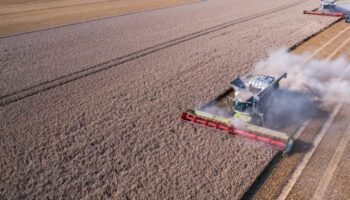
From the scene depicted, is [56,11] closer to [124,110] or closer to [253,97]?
[124,110]

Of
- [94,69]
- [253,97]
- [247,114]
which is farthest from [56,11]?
[247,114]

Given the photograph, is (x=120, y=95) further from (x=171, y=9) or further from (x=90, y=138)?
(x=171, y=9)

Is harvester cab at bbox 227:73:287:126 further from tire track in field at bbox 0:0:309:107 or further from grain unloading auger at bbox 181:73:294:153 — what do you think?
tire track in field at bbox 0:0:309:107

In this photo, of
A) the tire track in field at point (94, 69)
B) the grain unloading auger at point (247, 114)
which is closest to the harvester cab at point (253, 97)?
the grain unloading auger at point (247, 114)

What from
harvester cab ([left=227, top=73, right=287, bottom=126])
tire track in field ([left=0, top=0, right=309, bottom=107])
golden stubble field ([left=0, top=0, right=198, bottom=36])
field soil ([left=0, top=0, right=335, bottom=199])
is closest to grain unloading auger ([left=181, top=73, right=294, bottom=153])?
harvester cab ([left=227, top=73, right=287, bottom=126])

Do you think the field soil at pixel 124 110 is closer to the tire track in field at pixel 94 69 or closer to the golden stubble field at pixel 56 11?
the tire track in field at pixel 94 69

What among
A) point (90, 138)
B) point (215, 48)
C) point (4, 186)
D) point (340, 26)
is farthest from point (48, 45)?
point (340, 26)
